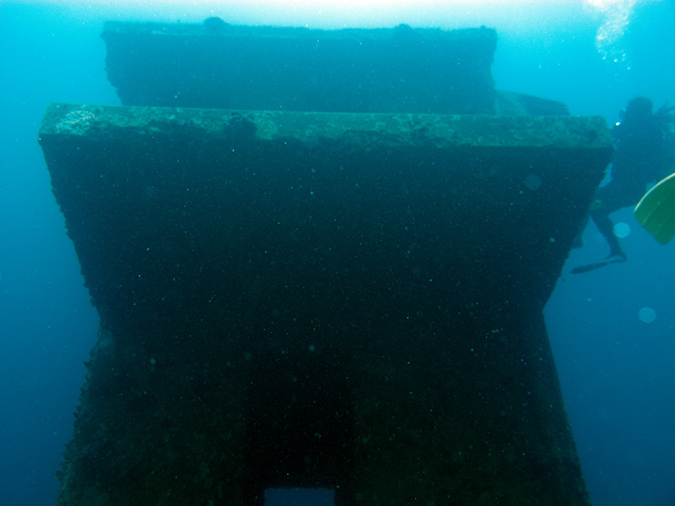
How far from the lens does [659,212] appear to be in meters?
2.17

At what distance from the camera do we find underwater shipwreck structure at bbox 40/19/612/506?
160 cm

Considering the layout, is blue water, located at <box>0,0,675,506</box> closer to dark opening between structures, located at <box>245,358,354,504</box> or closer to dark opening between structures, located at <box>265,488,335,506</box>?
dark opening between structures, located at <box>265,488,335,506</box>

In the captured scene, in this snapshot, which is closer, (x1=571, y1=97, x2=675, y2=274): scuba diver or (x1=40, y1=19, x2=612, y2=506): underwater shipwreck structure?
(x1=40, y1=19, x2=612, y2=506): underwater shipwreck structure

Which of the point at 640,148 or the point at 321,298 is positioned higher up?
the point at 640,148

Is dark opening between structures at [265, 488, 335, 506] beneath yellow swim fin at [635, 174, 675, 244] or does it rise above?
beneath

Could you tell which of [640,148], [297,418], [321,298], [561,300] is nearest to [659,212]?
[321,298]

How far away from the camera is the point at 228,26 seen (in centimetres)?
287

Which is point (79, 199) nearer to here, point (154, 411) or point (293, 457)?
point (154, 411)

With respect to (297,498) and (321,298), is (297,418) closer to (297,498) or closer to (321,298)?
(321,298)

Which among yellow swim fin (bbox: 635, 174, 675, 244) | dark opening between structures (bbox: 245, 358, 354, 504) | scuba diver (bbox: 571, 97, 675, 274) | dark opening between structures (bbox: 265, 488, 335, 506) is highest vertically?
scuba diver (bbox: 571, 97, 675, 274)

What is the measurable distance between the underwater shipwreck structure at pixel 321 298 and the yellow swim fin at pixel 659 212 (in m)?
0.88

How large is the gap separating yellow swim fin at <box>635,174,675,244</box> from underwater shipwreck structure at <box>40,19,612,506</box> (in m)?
0.88

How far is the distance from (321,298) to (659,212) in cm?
215

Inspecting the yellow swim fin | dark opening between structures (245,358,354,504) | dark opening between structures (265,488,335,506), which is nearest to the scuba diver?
the yellow swim fin
